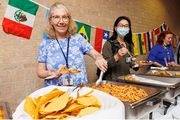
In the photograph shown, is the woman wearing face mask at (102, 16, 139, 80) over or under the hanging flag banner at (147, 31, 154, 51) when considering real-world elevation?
under

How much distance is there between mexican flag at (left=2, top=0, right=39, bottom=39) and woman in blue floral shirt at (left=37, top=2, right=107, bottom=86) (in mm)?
781

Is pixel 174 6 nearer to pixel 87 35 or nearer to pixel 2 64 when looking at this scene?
pixel 87 35

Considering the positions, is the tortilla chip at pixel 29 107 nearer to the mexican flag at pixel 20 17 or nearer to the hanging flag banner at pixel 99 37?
the mexican flag at pixel 20 17

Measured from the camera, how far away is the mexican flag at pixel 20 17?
1879mm

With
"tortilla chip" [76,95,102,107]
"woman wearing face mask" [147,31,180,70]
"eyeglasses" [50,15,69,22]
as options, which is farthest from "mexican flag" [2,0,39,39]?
"woman wearing face mask" [147,31,180,70]

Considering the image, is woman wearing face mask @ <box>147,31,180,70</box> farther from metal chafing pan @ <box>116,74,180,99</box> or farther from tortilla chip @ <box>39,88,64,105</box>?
tortilla chip @ <box>39,88,64,105</box>

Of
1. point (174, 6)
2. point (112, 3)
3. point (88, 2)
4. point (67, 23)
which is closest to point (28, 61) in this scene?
point (67, 23)

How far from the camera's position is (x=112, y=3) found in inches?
133

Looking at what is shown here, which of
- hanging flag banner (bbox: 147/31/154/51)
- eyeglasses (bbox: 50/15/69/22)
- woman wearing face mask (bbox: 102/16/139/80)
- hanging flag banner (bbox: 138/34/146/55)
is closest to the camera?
eyeglasses (bbox: 50/15/69/22)

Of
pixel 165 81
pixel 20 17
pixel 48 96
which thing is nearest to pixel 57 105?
pixel 48 96

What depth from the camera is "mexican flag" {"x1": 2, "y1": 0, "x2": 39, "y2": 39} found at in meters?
1.88

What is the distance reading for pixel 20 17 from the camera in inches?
77.9

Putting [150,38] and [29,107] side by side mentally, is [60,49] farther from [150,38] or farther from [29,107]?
[150,38]

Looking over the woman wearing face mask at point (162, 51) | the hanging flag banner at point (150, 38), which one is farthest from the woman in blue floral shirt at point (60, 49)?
the hanging flag banner at point (150, 38)
